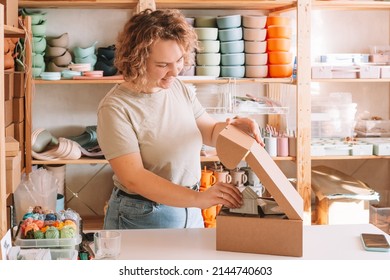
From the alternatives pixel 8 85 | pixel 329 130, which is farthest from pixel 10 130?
pixel 329 130

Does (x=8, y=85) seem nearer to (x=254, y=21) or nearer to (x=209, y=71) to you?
(x=209, y=71)

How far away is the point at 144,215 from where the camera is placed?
2.49 m

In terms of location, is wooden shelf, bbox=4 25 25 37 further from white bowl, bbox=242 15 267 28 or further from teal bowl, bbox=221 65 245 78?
white bowl, bbox=242 15 267 28

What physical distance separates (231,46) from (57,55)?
1064 millimetres

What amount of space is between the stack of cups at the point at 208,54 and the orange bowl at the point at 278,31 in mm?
335

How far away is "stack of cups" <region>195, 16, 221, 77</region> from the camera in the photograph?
4.24m

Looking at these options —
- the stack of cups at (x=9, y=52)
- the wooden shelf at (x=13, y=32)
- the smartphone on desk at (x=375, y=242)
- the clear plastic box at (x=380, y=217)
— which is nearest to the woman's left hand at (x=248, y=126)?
the smartphone on desk at (x=375, y=242)

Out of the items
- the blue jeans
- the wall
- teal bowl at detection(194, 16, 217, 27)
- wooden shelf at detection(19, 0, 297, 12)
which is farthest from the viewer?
the wall

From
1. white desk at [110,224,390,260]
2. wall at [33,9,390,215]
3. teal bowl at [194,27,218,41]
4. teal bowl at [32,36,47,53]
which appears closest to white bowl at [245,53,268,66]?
teal bowl at [194,27,218,41]

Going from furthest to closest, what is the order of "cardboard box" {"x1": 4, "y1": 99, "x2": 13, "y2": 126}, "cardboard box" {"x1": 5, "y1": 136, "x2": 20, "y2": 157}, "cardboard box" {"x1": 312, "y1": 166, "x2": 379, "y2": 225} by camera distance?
"cardboard box" {"x1": 312, "y1": 166, "x2": 379, "y2": 225}, "cardboard box" {"x1": 4, "y1": 99, "x2": 13, "y2": 126}, "cardboard box" {"x1": 5, "y1": 136, "x2": 20, "y2": 157}

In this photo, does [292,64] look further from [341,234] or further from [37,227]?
[37,227]

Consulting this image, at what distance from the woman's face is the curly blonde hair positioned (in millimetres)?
18

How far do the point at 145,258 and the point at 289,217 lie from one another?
0.45 m

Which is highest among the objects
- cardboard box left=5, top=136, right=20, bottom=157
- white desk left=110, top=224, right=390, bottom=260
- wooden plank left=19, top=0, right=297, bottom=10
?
wooden plank left=19, top=0, right=297, bottom=10
